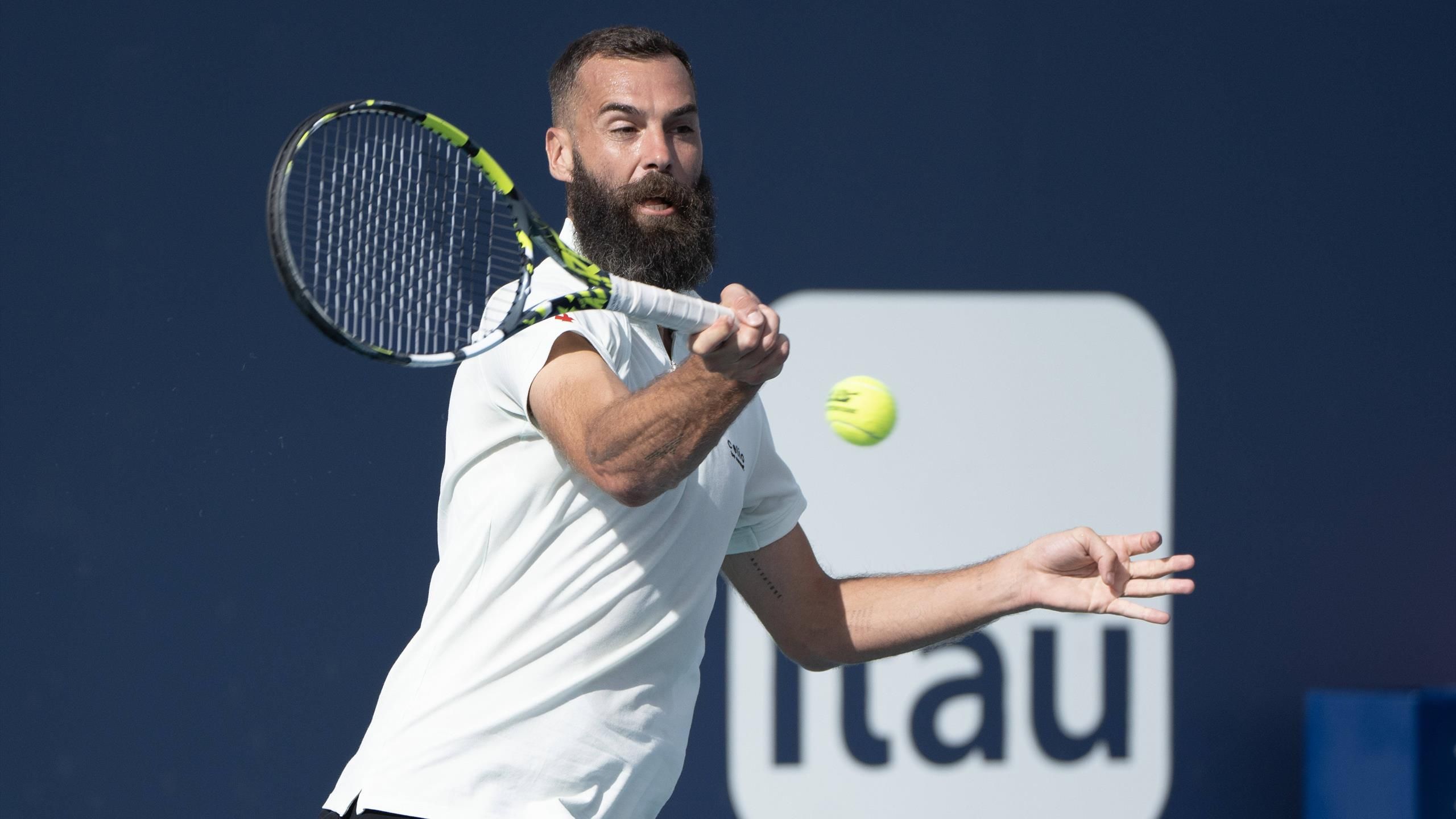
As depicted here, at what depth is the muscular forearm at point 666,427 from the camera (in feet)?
5.16

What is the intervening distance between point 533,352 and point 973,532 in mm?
1870

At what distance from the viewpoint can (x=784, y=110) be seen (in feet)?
11.0

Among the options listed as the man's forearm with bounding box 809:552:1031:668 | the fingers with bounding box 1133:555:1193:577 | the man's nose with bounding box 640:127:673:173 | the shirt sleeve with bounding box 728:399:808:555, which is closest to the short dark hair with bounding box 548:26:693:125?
the man's nose with bounding box 640:127:673:173

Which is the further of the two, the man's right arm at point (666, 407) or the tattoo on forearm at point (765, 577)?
the tattoo on forearm at point (765, 577)

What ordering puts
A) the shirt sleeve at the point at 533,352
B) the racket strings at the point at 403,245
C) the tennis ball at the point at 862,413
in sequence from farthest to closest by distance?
the tennis ball at the point at 862,413 < the racket strings at the point at 403,245 < the shirt sleeve at the point at 533,352

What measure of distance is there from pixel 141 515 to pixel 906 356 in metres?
1.60

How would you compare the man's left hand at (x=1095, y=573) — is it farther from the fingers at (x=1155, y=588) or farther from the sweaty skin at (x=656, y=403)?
the sweaty skin at (x=656, y=403)

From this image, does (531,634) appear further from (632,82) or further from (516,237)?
(632,82)

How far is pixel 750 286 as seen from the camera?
3.32m

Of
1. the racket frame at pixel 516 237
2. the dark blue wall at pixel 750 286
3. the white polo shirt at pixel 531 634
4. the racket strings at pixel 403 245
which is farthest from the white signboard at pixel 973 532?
the racket frame at pixel 516 237

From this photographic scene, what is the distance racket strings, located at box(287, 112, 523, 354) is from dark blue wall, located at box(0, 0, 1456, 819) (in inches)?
15.5

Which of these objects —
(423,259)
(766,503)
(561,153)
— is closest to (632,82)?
(561,153)

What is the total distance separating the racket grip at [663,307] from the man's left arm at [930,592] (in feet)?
2.18

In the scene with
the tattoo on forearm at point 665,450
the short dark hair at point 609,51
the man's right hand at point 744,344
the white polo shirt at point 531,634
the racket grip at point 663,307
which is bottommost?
the white polo shirt at point 531,634
